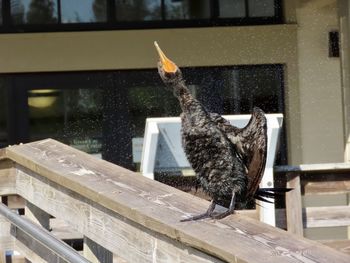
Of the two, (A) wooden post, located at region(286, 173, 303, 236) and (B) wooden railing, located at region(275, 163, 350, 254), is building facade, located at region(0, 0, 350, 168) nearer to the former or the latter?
(B) wooden railing, located at region(275, 163, 350, 254)

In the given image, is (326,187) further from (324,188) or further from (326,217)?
(326,217)

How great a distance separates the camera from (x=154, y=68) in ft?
26.2

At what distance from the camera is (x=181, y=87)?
2.31 meters

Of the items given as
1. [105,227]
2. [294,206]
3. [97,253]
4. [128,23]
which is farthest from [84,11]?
[105,227]

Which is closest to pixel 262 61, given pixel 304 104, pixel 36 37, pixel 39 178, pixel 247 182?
pixel 304 104

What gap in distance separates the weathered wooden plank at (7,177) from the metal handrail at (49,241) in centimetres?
54

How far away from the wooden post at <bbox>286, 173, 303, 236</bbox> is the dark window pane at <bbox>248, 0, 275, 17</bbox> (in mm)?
3563

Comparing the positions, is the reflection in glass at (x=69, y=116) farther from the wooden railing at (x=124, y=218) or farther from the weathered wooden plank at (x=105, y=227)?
the weathered wooden plank at (x=105, y=227)

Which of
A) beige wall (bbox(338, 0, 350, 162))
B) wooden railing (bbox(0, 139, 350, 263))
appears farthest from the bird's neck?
beige wall (bbox(338, 0, 350, 162))

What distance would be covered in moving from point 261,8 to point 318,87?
113 cm

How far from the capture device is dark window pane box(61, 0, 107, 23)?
7.96 m

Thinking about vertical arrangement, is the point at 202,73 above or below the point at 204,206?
above

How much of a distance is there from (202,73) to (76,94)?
57.5 inches

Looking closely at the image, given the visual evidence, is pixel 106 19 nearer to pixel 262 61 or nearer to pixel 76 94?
pixel 76 94
